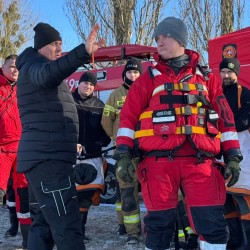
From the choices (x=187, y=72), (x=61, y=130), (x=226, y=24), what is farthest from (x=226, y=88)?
(x=226, y=24)

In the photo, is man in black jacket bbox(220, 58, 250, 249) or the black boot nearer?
man in black jacket bbox(220, 58, 250, 249)

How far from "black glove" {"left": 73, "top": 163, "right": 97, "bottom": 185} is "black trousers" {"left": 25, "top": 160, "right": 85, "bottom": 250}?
1.76 m

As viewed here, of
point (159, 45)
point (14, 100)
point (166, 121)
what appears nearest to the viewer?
point (166, 121)

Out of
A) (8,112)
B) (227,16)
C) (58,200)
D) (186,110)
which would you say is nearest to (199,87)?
(186,110)

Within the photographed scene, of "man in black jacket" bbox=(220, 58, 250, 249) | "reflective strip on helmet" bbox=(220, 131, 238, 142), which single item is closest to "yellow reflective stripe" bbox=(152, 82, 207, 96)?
"reflective strip on helmet" bbox=(220, 131, 238, 142)

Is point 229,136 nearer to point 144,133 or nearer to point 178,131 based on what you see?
point 178,131

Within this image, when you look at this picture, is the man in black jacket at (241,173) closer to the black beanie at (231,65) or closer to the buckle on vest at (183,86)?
the black beanie at (231,65)

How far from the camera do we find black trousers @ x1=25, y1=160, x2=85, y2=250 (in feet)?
11.0

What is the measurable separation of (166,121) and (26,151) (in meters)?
1.03

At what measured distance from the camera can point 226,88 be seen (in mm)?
4887

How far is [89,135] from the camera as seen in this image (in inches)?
213

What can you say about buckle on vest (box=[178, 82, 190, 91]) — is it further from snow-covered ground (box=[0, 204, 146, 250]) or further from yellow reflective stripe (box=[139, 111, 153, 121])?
snow-covered ground (box=[0, 204, 146, 250])

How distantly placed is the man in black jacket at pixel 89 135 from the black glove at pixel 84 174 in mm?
66

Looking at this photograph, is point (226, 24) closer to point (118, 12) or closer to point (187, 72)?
point (118, 12)
